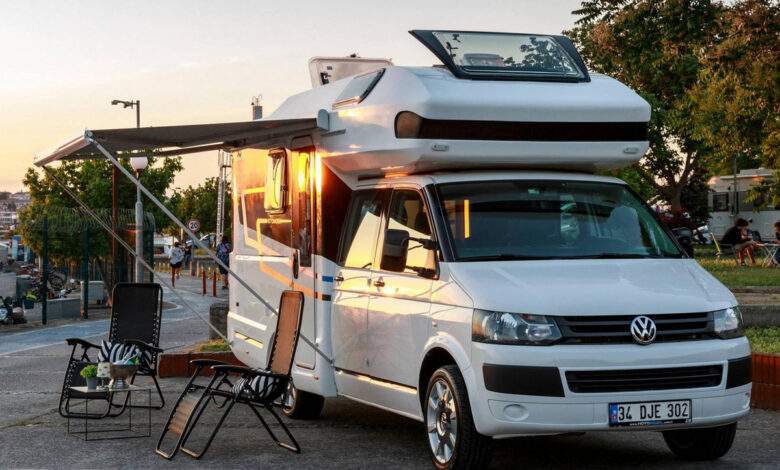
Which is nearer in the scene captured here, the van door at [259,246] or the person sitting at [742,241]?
the van door at [259,246]

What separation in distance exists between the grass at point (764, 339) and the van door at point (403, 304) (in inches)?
166

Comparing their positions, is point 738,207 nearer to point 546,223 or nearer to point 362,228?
point 362,228

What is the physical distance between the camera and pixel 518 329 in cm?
771

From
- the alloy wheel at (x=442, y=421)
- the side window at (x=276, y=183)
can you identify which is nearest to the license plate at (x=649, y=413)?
the alloy wheel at (x=442, y=421)

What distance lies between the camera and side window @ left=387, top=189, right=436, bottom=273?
875cm

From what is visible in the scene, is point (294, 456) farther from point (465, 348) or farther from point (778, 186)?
point (778, 186)

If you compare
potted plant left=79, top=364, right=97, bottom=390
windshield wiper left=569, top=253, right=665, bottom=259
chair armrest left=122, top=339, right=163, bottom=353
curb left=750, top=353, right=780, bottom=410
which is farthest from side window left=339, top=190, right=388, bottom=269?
curb left=750, top=353, right=780, bottom=410

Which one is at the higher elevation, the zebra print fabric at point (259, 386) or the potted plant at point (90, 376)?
the zebra print fabric at point (259, 386)

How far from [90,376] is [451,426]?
12.4 feet

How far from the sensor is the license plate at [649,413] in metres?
7.71

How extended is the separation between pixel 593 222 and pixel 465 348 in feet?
5.15

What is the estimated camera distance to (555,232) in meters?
8.81

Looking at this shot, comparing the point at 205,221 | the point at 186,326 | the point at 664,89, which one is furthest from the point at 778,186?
the point at 205,221

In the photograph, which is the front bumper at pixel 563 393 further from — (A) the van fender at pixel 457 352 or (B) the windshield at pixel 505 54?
(B) the windshield at pixel 505 54
